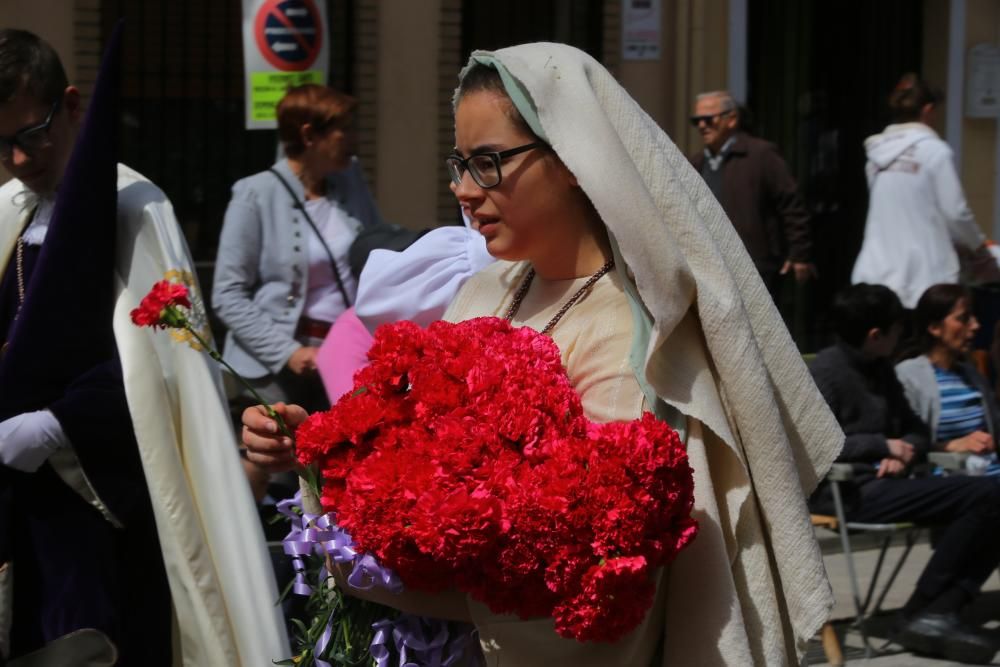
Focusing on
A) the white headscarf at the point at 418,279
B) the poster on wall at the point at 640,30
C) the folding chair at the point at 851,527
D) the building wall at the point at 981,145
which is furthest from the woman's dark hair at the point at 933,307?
the building wall at the point at 981,145

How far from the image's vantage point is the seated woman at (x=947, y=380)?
6.73 metres

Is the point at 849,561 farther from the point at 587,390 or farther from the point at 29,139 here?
the point at 587,390

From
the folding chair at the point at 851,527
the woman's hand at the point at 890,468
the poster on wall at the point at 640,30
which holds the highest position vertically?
the poster on wall at the point at 640,30

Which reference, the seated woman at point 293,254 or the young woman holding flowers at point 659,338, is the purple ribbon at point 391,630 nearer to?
the young woman holding flowers at point 659,338

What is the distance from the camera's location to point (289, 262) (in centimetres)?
577

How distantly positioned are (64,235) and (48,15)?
21.2 feet

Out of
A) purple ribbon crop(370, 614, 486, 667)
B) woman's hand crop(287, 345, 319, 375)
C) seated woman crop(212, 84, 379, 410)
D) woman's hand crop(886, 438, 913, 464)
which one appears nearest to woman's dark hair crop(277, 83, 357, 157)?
seated woman crop(212, 84, 379, 410)

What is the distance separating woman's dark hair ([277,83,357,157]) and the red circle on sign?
0.83 metres

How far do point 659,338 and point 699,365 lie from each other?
89 mm

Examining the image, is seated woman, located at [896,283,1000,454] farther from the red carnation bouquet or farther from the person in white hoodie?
the red carnation bouquet

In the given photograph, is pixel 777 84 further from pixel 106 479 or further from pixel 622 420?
pixel 622 420

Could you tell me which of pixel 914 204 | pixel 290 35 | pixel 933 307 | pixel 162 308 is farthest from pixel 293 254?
pixel 914 204

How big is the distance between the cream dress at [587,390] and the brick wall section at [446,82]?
324 inches

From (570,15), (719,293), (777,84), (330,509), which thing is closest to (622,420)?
(719,293)
